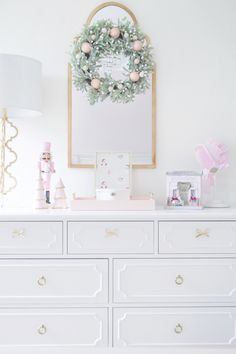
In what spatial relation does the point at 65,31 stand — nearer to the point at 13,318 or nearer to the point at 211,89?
the point at 211,89

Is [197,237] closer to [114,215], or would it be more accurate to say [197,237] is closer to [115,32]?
[114,215]

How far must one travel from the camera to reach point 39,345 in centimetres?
208

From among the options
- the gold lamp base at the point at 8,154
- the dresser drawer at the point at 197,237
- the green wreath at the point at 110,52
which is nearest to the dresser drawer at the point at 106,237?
the dresser drawer at the point at 197,237

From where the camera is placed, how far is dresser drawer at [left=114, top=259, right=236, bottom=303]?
2.08 m

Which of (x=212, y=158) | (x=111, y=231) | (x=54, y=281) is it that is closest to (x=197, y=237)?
(x=111, y=231)

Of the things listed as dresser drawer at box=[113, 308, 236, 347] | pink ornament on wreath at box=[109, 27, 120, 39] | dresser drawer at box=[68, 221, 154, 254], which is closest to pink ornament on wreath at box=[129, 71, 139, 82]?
pink ornament on wreath at box=[109, 27, 120, 39]

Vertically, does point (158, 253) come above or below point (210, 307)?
above

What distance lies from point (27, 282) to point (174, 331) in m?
0.76

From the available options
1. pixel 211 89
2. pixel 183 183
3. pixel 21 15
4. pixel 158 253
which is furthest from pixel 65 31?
pixel 158 253

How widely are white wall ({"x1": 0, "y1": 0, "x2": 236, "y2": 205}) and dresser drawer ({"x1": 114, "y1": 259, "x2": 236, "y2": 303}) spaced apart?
0.59 metres

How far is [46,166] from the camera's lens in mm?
2371

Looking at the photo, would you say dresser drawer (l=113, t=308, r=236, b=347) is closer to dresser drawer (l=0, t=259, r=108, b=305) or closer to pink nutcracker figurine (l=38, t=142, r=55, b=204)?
dresser drawer (l=0, t=259, r=108, b=305)

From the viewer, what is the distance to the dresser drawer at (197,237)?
2.08 m

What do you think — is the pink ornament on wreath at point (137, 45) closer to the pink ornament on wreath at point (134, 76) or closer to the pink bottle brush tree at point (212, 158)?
the pink ornament on wreath at point (134, 76)
